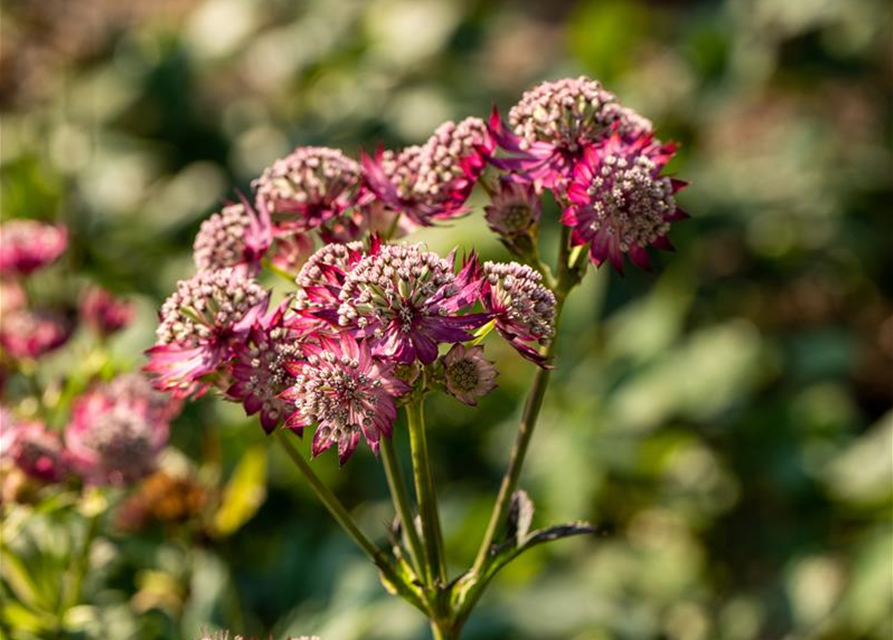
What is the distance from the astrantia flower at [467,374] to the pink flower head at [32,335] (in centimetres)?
99

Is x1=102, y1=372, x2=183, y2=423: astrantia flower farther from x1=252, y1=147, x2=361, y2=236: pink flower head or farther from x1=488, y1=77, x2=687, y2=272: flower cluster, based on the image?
x1=488, y1=77, x2=687, y2=272: flower cluster

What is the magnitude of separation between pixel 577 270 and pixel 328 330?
335mm

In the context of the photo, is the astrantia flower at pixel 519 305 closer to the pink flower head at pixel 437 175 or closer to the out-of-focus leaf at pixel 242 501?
the pink flower head at pixel 437 175

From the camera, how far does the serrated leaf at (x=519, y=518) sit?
1.47m

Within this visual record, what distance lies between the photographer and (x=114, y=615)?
78.8 inches

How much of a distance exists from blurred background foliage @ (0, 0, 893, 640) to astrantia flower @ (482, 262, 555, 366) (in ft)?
3.10

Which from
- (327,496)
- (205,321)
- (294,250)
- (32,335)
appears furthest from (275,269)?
(32,335)

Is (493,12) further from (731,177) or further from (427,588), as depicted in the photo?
(427,588)

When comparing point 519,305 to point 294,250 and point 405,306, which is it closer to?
point 405,306

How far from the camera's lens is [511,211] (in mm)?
1467

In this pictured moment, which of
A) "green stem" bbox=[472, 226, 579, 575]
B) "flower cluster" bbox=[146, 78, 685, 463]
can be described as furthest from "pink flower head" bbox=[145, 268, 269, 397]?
"green stem" bbox=[472, 226, 579, 575]

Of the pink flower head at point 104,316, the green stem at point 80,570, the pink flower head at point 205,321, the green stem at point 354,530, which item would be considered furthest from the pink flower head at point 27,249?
the green stem at point 354,530

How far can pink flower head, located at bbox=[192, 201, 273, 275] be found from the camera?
1514 millimetres

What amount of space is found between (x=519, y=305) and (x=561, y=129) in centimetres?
28
